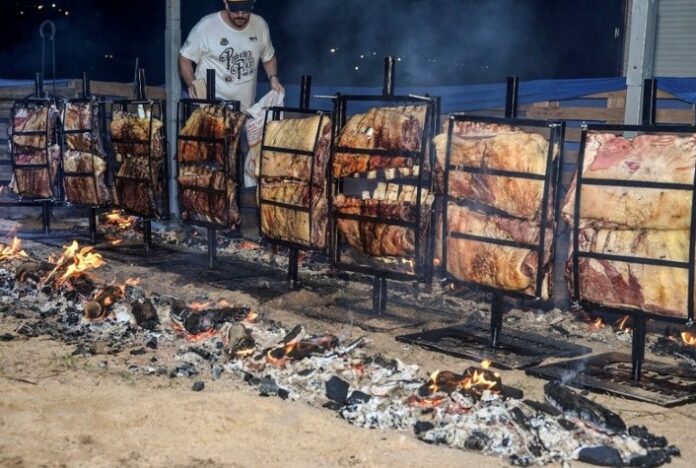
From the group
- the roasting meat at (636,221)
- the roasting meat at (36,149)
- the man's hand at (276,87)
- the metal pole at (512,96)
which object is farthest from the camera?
the roasting meat at (36,149)

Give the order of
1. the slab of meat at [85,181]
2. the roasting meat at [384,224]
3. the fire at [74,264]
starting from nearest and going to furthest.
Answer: the roasting meat at [384,224] → the fire at [74,264] → the slab of meat at [85,181]

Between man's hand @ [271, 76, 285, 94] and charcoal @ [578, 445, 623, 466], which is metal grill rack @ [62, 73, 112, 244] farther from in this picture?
charcoal @ [578, 445, 623, 466]

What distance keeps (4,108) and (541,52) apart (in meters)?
10.5

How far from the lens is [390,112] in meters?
8.05

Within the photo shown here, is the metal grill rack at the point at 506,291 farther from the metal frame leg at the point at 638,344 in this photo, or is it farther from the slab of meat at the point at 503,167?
the metal frame leg at the point at 638,344

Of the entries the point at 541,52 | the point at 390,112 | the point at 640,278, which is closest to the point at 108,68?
the point at 541,52

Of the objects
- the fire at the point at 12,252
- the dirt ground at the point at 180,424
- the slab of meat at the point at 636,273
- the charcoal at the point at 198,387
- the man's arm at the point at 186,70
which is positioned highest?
the man's arm at the point at 186,70

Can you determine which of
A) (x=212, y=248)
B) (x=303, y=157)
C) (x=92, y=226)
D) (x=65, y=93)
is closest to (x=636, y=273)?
(x=303, y=157)

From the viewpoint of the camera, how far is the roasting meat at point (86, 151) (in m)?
12.2

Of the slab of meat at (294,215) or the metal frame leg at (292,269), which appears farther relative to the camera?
the metal frame leg at (292,269)

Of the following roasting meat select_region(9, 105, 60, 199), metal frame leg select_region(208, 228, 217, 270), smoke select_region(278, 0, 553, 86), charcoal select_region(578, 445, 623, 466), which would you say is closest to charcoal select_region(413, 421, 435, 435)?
charcoal select_region(578, 445, 623, 466)

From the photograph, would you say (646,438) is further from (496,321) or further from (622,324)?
(622,324)

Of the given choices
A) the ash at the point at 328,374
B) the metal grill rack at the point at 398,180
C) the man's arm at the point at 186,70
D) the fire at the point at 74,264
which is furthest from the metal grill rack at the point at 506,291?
the man's arm at the point at 186,70

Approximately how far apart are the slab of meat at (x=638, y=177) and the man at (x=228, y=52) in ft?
24.0
